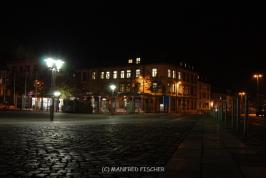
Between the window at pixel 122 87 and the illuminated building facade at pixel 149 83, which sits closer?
the illuminated building facade at pixel 149 83

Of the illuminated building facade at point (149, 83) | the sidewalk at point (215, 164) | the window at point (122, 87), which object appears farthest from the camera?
the window at point (122, 87)

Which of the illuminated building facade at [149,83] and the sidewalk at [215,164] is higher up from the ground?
the illuminated building facade at [149,83]

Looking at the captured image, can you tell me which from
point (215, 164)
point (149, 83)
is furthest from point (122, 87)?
point (215, 164)

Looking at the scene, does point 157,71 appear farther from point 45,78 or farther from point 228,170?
point 228,170

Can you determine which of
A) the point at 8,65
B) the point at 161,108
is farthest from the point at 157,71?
the point at 8,65

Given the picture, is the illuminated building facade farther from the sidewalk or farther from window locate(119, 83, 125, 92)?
the sidewalk

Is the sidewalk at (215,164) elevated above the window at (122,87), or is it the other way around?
the window at (122,87)

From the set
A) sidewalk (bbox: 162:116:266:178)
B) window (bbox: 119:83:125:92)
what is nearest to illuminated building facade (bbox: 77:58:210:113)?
window (bbox: 119:83:125:92)

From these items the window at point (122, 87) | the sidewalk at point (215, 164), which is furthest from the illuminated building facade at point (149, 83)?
the sidewalk at point (215, 164)

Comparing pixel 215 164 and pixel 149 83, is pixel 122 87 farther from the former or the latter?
pixel 215 164

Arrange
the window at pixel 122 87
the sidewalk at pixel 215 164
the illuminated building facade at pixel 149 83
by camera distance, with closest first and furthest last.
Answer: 1. the sidewalk at pixel 215 164
2. the illuminated building facade at pixel 149 83
3. the window at pixel 122 87

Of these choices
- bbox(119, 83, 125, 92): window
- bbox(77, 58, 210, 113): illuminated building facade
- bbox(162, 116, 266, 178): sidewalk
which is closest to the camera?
bbox(162, 116, 266, 178): sidewalk

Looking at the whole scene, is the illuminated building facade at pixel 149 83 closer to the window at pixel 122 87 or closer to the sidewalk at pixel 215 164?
the window at pixel 122 87

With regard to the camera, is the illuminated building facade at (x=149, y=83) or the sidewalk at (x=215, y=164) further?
the illuminated building facade at (x=149, y=83)
